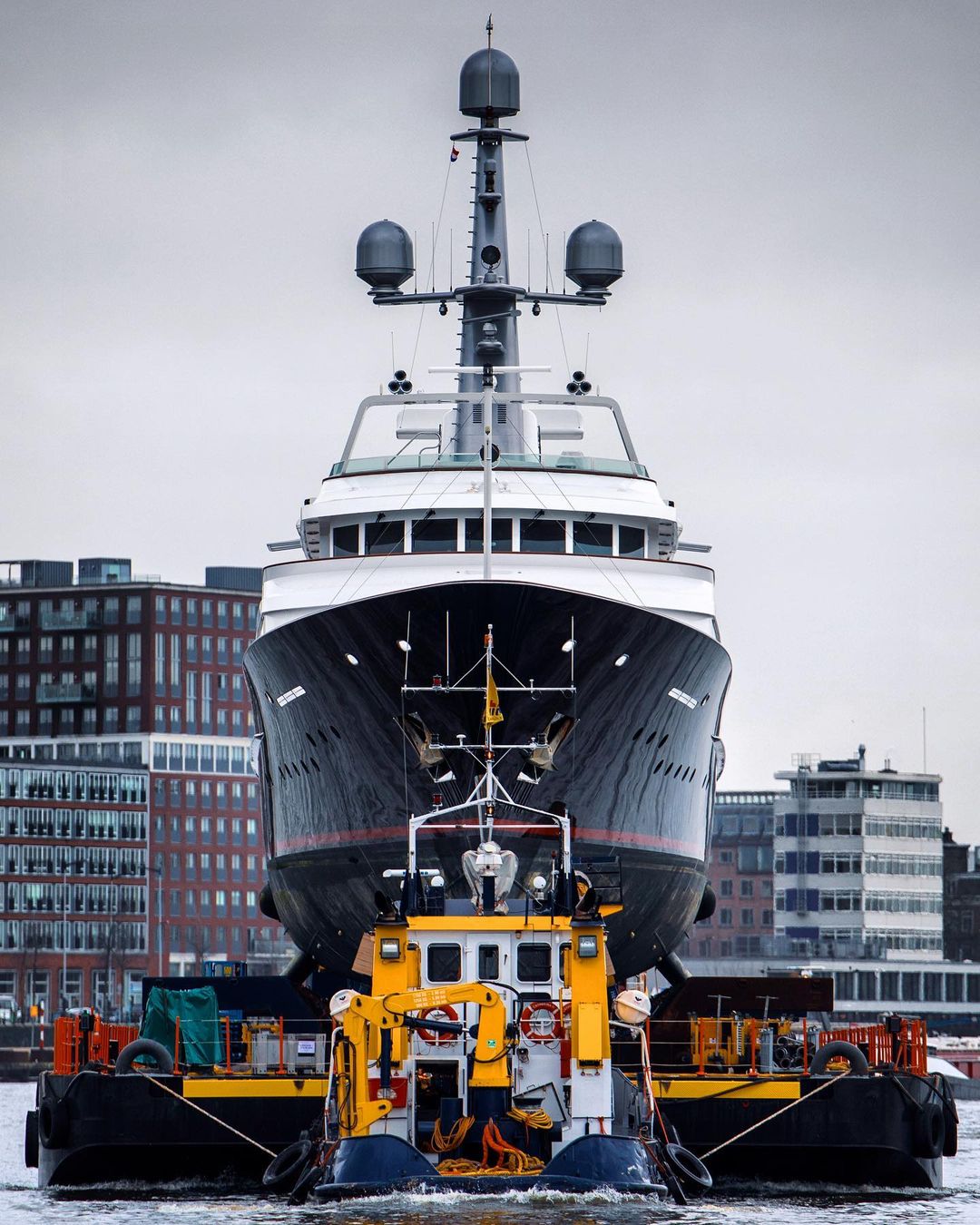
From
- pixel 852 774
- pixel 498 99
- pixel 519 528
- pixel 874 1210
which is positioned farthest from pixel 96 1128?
pixel 852 774

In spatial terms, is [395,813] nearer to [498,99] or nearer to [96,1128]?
[96,1128]

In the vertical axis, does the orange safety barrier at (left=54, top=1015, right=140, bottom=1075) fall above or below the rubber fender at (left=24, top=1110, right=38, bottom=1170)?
above

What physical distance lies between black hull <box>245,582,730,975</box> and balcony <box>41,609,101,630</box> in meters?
127

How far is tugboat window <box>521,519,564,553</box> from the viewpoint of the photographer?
40.7 meters

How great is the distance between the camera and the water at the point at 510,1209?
82.3ft

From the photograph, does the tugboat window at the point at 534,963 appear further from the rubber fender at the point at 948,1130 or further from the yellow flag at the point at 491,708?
the rubber fender at the point at 948,1130

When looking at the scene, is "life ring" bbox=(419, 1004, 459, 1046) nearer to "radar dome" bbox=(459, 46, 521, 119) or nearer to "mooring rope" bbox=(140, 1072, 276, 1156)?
"mooring rope" bbox=(140, 1072, 276, 1156)

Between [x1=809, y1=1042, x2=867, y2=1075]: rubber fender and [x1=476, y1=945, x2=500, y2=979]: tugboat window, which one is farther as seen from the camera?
[x1=809, y1=1042, x2=867, y2=1075]: rubber fender

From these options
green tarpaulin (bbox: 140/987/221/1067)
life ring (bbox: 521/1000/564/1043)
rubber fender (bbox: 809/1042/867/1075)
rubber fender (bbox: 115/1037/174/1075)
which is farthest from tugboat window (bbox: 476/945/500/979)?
green tarpaulin (bbox: 140/987/221/1067)

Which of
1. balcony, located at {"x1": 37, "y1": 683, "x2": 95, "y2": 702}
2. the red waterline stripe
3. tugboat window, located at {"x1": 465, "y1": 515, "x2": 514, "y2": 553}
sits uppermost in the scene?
balcony, located at {"x1": 37, "y1": 683, "x2": 95, "y2": 702}

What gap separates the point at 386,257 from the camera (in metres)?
47.2

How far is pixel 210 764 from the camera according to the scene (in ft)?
524

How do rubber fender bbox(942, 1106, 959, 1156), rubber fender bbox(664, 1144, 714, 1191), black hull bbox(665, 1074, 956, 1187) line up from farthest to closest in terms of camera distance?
rubber fender bbox(942, 1106, 959, 1156), black hull bbox(665, 1074, 956, 1187), rubber fender bbox(664, 1144, 714, 1191)

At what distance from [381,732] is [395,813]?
1.23 metres
